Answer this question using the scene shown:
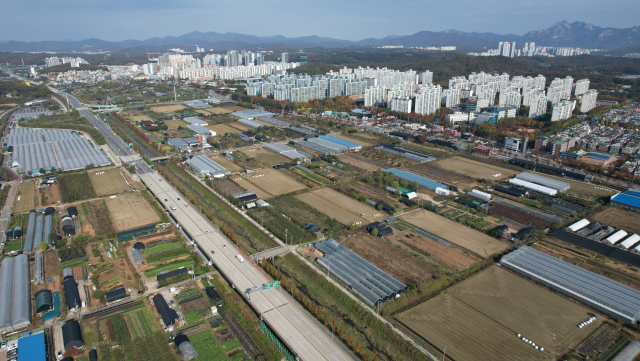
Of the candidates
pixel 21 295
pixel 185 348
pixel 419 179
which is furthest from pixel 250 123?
pixel 185 348

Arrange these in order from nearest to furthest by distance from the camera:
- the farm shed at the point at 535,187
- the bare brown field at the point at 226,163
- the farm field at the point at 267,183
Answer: the farm shed at the point at 535,187 → the farm field at the point at 267,183 → the bare brown field at the point at 226,163

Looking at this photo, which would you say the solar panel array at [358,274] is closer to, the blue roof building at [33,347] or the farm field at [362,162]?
the blue roof building at [33,347]

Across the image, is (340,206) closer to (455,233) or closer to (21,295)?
(455,233)

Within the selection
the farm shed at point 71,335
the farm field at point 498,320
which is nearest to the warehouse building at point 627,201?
the farm field at point 498,320

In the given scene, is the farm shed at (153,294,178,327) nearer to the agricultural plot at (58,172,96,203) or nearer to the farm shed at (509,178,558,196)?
the agricultural plot at (58,172,96,203)

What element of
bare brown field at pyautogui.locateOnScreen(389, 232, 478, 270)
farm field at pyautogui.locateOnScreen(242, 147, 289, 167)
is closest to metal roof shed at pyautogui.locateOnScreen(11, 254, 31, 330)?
bare brown field at pyautogui.locateOnScreen(389, 232, 478, 270)
